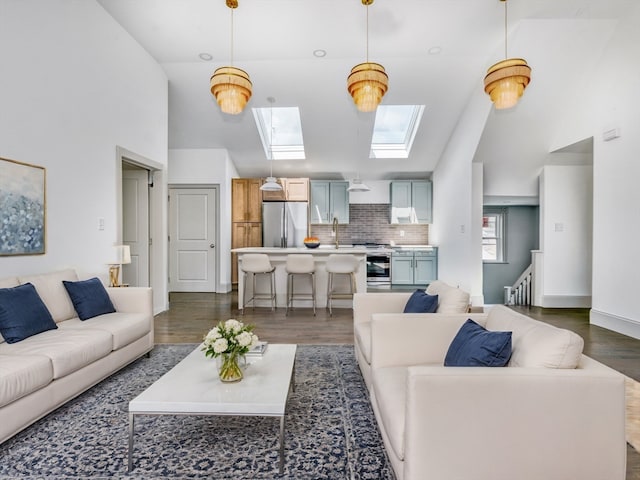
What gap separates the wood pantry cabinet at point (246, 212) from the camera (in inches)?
283

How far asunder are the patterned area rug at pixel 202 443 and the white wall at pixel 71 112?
142 cm

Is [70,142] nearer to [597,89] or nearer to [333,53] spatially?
[333,53]

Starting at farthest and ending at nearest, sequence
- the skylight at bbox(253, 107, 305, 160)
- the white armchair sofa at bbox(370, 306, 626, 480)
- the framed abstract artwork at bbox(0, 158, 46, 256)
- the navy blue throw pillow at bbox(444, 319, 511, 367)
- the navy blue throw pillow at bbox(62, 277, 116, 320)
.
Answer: the skylight at bbox(253, 107, 305, 160) → the navy blue throw pillow at bbox(62, 277, 116, 320) → the framed abstract artwork at bbox(0, 158, 46, 256) → the navy blue throw pillow at bbox(444, 319, 511, 367) → the white armchair sofa at bbox(370, 306, 626, 480)

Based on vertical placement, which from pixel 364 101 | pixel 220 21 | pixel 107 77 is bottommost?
pixel 364 101

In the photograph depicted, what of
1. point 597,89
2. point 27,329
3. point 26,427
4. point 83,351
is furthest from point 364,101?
point 597,89

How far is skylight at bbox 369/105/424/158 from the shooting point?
6309mm

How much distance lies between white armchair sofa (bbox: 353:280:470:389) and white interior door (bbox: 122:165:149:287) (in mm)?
3550

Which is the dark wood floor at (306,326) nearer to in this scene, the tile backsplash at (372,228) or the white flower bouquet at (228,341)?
the white flower bouquet at (228,341)

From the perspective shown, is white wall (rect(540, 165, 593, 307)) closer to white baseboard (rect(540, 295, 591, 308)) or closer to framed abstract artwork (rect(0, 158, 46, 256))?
white baseboard (rect(540, 295, 591, 308))

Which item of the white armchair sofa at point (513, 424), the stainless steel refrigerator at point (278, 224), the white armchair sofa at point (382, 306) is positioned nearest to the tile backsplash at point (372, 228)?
the stainless steel refrigerator at point (278, 224)

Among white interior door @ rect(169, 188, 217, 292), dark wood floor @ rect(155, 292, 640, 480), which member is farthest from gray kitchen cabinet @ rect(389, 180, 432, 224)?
white interior door @ rect(169, 188, 217, 292)

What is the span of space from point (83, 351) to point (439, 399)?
2.27m

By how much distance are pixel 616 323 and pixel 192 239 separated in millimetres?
6826

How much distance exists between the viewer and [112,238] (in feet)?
12.9
